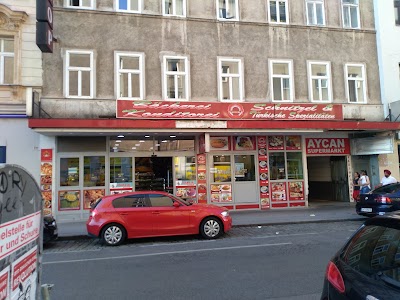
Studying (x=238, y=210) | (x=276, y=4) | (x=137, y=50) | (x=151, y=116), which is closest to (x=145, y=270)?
(x=151, y=116)

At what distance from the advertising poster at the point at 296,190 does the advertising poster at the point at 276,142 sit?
1.84m

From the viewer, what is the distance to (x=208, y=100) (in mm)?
15555

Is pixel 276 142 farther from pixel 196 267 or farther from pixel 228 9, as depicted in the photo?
pixel 196 267

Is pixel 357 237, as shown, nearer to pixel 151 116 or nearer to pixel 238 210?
pixel 151 116

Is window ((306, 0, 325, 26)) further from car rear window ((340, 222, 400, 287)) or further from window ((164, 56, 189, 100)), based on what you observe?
car rear window ((340, 222, 400, 287))

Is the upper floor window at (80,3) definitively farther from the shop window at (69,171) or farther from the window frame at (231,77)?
the shop window at (69,171)

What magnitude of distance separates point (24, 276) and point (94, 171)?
12.5m

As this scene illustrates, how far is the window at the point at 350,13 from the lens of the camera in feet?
58.9

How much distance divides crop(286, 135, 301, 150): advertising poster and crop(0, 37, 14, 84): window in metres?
12.2

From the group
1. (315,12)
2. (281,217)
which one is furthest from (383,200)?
(315,12)

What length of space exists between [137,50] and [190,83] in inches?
104

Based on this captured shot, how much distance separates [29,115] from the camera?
1316 centimetres

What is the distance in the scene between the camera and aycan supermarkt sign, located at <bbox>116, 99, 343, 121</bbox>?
14.3m

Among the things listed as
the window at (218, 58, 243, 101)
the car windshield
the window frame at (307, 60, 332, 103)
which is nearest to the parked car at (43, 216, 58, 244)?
the window at (218, 58, 243, 101)
